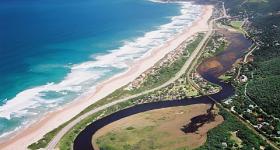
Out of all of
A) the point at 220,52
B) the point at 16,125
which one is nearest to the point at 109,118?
the point at 16,125

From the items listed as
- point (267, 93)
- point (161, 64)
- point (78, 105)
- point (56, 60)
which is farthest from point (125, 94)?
point (267, 93)

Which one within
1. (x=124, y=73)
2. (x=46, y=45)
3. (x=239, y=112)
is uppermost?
(x=46, y=45)

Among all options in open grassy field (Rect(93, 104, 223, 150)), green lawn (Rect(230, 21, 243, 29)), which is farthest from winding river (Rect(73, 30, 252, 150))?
green lawn (Rect(230, 21, 243, 29))

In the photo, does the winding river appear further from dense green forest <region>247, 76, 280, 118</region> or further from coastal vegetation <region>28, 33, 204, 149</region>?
dense green forest <region>247, 76, 280, 118</region>

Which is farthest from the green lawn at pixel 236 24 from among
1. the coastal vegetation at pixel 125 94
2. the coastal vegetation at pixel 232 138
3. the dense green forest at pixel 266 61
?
the coastal vegetation at pixel 232 138

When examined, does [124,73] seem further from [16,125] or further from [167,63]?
[16,125]

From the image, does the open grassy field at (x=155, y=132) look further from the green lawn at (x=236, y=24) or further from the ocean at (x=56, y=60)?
the green lawn at (x=236, y=24)
